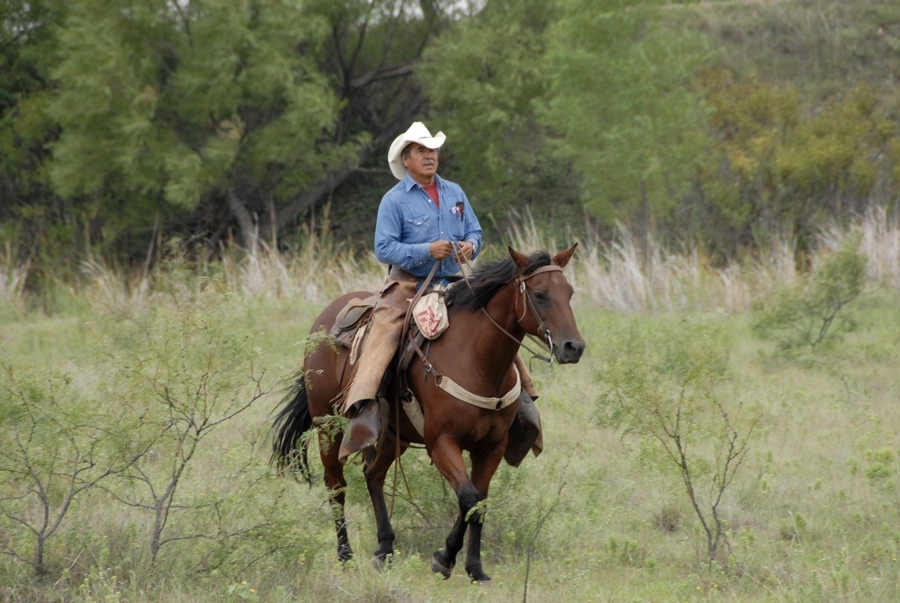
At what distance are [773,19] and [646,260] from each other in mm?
18477

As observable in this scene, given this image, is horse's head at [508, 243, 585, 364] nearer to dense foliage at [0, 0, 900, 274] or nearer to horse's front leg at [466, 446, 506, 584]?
horse's front leg at [466, 446, 506, 584]

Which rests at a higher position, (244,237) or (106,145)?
(106,145)

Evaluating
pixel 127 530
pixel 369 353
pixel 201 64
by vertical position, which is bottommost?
pixel 127 530

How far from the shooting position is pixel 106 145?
2378cm

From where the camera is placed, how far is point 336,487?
679 centimetres

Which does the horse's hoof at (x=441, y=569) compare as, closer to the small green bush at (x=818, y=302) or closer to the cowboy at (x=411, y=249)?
the cowboy at (x=411, y=249)

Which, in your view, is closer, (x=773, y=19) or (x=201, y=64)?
(x=201, y=64)

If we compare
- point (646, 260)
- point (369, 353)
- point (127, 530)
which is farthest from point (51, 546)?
point (646, 260)

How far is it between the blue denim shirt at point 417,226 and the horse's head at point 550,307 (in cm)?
77

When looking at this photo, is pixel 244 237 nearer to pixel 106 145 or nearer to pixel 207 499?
pixel 106 145

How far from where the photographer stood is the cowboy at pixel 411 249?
19.8 ft

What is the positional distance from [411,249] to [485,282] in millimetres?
559

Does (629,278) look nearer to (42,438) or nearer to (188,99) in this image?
(42,438)

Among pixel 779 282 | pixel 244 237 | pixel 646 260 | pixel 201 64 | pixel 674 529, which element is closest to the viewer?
pixel 674 529
